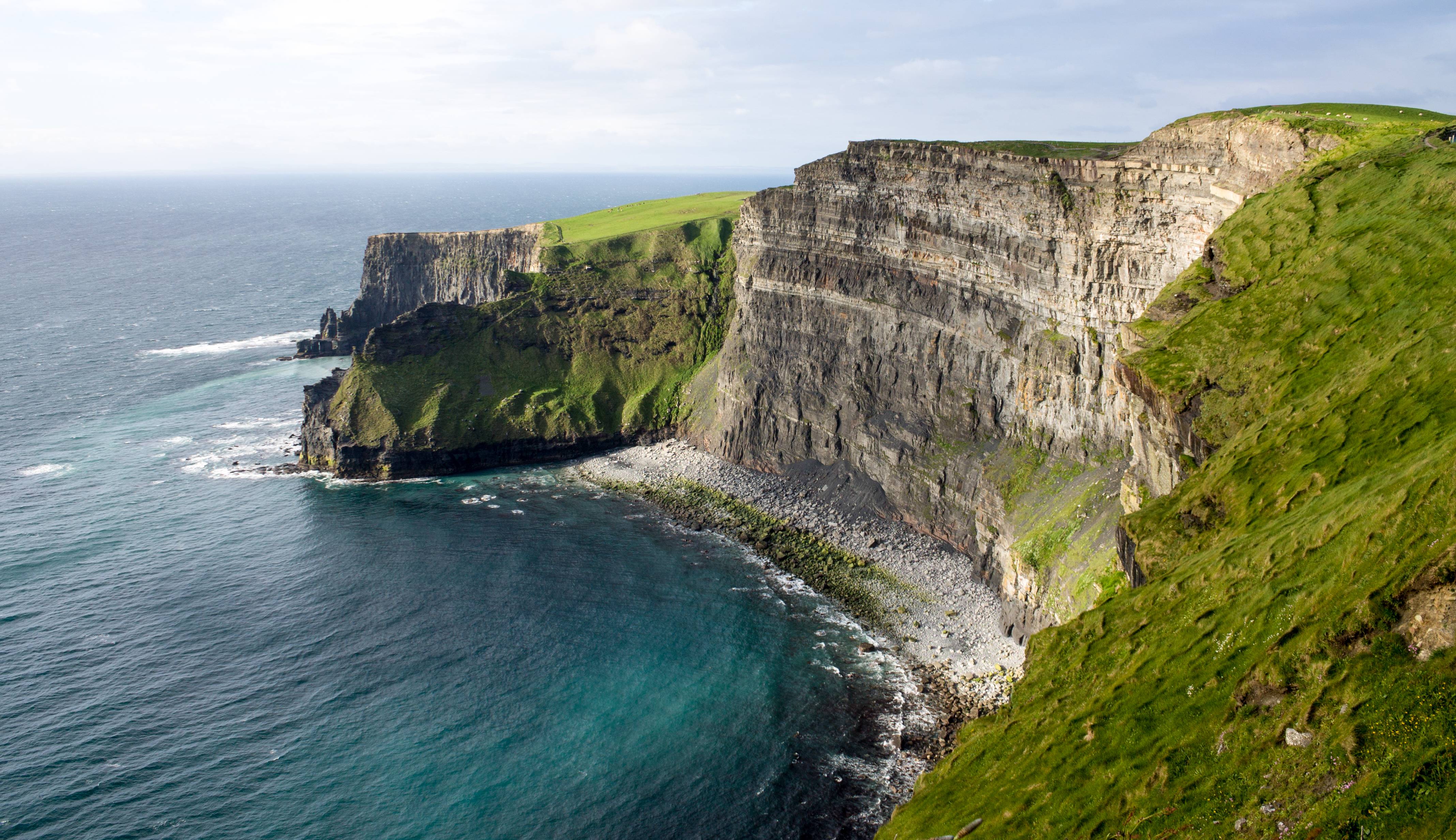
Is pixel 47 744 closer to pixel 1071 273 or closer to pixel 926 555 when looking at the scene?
pixel 926 555

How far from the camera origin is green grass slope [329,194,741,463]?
107000 mm

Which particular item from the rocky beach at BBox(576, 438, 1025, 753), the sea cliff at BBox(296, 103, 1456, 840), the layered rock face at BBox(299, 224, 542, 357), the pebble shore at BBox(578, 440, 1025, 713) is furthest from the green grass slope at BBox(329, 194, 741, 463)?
the layered rock face at BBox(299, 224, 542, 357)

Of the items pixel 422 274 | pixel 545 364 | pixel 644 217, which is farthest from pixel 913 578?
pixel 422 274

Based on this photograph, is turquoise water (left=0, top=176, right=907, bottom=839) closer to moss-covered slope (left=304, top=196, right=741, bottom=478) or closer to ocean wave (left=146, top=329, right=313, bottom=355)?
moss-covered slope (left=304, top=196, right=741, bottom=478)

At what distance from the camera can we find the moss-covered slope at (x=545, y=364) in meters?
105

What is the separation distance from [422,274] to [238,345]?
125ft

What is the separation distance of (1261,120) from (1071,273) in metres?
17.1

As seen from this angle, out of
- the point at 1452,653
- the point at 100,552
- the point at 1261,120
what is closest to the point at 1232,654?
the point at 1452,653

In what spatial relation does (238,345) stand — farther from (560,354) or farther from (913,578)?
(913,578)

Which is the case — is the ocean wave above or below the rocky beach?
above

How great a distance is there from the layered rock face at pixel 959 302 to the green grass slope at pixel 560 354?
12.6m

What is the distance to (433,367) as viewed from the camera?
370 feet

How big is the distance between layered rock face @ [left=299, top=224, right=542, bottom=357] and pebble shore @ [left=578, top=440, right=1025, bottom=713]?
57558 millimetres

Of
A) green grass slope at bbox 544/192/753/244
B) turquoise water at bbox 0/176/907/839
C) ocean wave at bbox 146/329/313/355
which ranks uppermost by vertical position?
green grass slope at bbox 544/192/753/244
